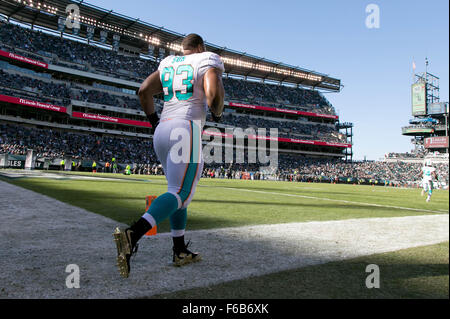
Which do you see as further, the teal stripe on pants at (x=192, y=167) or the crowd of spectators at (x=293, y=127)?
→ the crowd of spectators at (x=293, y=127)

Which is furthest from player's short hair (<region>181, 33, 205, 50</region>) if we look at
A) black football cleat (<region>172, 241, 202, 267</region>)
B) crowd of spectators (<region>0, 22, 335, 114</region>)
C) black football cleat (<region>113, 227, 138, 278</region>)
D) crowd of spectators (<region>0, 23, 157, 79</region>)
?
crowd of spectators (<region>0, 23, 157, 79</region>)

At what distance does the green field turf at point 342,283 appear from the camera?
1.84 metres

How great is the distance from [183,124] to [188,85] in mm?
362

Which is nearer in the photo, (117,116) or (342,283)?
(342,283)

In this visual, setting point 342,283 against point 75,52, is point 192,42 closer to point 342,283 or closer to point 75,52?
point 342,283

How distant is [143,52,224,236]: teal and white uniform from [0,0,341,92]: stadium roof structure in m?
46.6

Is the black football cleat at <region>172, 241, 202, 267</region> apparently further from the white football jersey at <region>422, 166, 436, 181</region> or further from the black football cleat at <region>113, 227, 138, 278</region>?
the white football jersey at <region>422, 166, 436, 181</region>

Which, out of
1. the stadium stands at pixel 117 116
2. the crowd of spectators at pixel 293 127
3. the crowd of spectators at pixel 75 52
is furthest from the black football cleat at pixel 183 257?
the crowd of spectators at pixel 293 127

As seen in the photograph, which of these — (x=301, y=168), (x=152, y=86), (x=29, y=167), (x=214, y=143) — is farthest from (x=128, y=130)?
(x=152, y=86)

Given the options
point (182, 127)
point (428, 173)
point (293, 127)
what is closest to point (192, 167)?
point (182, 127)

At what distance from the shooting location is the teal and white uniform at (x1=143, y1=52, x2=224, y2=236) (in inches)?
98.0

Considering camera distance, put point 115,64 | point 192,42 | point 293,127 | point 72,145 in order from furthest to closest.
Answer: point 293,127, point 115,64, point 72,145, point 192,42

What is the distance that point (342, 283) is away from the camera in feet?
6.80

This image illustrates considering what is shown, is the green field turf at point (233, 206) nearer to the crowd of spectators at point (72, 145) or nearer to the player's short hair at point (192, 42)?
the player's short hair at point (192, 42)
